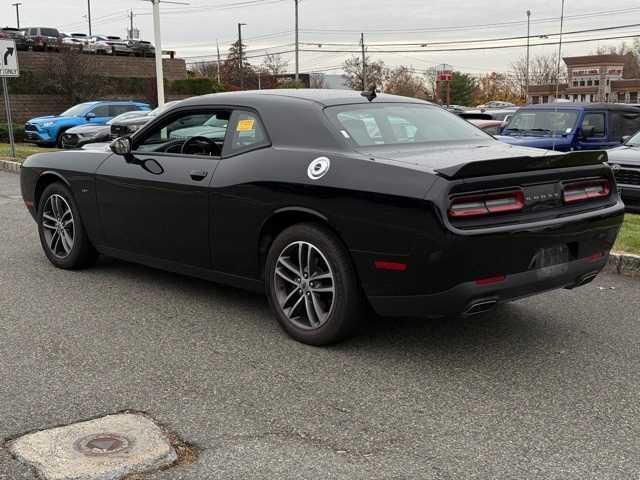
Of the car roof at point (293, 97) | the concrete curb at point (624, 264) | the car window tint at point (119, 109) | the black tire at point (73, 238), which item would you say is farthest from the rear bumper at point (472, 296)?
the car window tint at point (119, 109)

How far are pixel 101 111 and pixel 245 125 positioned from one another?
22082mm

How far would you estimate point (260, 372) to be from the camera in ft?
14.2

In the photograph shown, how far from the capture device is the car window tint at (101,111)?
25750 millimetres

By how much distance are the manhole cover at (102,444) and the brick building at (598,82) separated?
96.4 m

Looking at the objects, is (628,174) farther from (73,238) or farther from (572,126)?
(73,238)

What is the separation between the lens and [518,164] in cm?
432

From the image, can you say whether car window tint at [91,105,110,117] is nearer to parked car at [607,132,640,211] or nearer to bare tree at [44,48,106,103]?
bare tree at [44,48,106,103]

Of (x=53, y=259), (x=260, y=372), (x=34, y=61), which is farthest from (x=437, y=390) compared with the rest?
(x=34, y=61)

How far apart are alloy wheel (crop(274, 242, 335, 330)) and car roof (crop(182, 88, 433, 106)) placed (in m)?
1.09

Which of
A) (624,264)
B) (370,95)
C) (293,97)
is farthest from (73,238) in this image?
(624,264)

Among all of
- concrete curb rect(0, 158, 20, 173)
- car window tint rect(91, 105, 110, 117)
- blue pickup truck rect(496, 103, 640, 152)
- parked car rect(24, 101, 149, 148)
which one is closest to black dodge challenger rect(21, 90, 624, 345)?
blue pickup truck rect(496, 103, 640, 152)

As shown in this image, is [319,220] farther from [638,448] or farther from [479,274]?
[638,448]

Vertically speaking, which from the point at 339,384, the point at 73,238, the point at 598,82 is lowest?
the point at 339,384

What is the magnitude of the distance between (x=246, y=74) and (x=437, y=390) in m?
80.0
